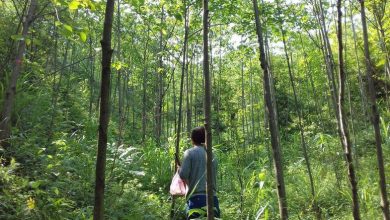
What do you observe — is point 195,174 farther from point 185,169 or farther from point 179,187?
point 179,187

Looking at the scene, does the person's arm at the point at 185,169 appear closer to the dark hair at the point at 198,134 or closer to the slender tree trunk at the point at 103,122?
the dark hair at the point at 198,134

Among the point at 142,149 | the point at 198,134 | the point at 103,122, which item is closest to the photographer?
the point at 103,122

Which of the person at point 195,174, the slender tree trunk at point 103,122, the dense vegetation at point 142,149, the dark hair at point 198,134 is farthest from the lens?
the dark hair at point 198,134

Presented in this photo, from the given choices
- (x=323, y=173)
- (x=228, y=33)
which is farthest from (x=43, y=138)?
(x=228, y=33)

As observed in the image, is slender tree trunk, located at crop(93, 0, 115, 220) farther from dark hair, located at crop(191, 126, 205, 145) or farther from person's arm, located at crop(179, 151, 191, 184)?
dark hair, located at crop(191, 126, 205, 145)

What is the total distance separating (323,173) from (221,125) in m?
10.4

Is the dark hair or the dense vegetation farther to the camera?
the dark hair

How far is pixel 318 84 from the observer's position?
13164mm

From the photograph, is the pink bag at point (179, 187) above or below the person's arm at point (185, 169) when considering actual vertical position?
below

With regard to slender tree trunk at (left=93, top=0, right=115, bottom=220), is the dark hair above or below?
above

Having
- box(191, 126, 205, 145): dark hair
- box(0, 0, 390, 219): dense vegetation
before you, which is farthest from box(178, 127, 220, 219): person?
box(0, 0, 390, 219): dense vegetation

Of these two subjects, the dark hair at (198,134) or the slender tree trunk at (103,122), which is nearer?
the slender tree trunk at (103,122)

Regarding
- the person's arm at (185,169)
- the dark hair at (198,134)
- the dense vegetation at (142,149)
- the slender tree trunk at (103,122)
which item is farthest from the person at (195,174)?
the slender tree trunk at (103,122)

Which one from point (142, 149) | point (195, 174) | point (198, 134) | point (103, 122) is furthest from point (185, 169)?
point (142, 149)
